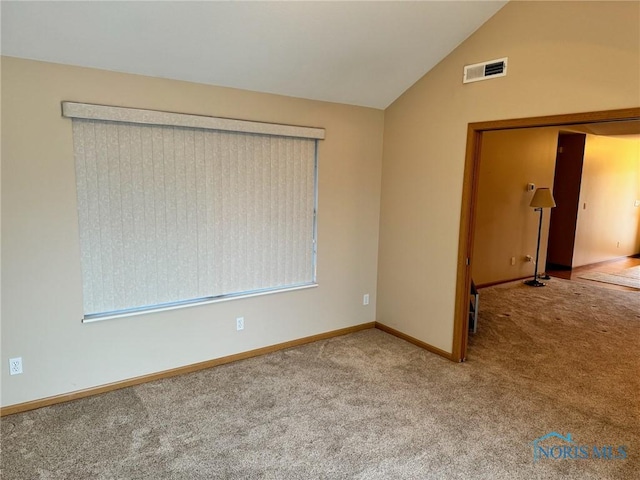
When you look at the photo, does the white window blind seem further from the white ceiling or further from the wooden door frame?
the wooden door frame

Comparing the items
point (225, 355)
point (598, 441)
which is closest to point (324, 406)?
point (225, 355)

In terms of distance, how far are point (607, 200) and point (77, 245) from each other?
8.84 m

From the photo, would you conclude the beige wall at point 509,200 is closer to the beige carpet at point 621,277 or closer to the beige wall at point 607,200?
the beige carpet at point 621,277

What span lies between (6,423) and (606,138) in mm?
9287

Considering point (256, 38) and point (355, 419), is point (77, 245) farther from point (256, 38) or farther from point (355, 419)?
point (355, 419)

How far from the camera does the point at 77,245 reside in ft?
9.13

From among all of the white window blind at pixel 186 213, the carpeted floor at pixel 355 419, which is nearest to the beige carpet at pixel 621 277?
the carpeted floor at pixel 355 419

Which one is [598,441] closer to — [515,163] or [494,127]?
[494,127]

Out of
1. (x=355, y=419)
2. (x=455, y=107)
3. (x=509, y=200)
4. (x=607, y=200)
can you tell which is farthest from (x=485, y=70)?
(x=607, y=200)

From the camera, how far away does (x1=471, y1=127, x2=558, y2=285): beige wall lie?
5883 mm

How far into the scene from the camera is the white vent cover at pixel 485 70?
3098 millimetres

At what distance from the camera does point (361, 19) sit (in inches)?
111

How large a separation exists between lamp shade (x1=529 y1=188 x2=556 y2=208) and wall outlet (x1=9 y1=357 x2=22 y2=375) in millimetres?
6537

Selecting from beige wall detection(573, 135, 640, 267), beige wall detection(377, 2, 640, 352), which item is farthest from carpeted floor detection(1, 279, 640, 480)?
beige wall detection(573, 135, 640, 267)
